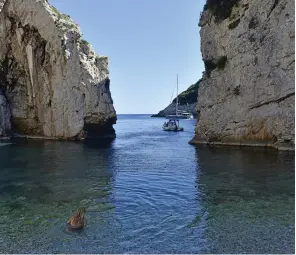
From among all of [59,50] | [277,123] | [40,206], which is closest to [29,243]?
[40,206]

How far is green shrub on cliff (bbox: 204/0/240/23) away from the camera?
165 ft

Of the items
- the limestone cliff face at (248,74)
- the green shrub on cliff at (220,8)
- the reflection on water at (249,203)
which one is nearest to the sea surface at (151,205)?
the reflection on water at (249,203)

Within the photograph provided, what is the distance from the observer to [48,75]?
64.6 metres

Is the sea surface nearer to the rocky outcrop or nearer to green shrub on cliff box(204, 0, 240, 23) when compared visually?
green shrub on cliff box(204, 0, 240, 23)

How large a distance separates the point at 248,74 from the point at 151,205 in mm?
31841

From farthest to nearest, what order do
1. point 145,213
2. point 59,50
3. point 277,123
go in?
point 59,50 < point 277,123 < point 145,213

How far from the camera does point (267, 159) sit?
1460 inches

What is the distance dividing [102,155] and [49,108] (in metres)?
26.3

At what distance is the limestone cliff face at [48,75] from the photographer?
2453 inches

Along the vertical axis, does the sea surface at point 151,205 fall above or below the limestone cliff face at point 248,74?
below

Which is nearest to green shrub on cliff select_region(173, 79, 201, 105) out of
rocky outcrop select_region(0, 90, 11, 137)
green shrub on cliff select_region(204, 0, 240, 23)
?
rocky outcrop select_region(0, 90, 11, 137)

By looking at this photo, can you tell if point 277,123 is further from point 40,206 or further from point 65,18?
point 65,18

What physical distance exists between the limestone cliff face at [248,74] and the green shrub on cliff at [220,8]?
0.16 m

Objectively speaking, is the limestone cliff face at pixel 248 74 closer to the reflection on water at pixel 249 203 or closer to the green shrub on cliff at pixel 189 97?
the reflection on water at pixel 249 203
